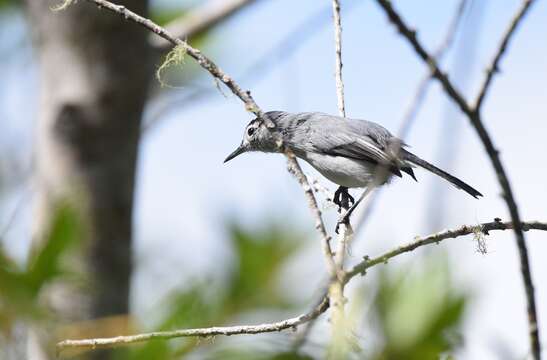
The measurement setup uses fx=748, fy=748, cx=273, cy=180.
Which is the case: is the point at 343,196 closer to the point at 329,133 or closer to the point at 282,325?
the point at 329,133

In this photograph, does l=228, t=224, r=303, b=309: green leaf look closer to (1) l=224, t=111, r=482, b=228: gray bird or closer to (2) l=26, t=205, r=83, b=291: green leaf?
(2) l=26, t=205, r=83, b=291: green leaf

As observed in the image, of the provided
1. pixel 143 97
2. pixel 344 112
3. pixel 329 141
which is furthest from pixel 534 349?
pixel 143 97

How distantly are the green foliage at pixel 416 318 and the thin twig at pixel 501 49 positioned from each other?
0.82ft

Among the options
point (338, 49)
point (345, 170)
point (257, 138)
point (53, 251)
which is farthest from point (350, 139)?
point (53, 251)

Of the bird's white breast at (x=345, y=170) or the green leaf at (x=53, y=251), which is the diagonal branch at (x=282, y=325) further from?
the bird's white breast at (x=345, y=170)

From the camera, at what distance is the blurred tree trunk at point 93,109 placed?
3430mm

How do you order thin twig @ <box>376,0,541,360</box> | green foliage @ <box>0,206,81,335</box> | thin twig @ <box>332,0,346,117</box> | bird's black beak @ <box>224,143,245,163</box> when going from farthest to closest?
bird's black beak @ <box>224,143,245,163</box>, thin twig @ <box>332,0,346,117</box>, green foliage @ <box>0,206,81,335</box>, thin twig @ <box>376,0,541,360</box>

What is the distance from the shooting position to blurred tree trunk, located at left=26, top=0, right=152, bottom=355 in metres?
3.43

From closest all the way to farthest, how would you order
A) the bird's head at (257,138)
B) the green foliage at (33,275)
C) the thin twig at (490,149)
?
1. the thin twig at (490,149)
2. the green foliage at (33,275)
3. the bird's head at (257,138)

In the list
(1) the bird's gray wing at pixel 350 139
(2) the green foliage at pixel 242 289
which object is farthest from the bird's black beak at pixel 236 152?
(2) the green foliage at pixel 242 289

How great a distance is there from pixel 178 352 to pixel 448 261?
1.78 feet

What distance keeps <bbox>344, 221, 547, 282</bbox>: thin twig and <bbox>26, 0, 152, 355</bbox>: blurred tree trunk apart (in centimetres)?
196

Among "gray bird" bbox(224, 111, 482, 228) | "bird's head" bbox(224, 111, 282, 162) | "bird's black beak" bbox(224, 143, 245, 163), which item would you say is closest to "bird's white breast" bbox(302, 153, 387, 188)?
"gray bird" bbox(224, 111, 482, 228)

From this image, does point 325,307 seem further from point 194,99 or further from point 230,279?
point 194,99
